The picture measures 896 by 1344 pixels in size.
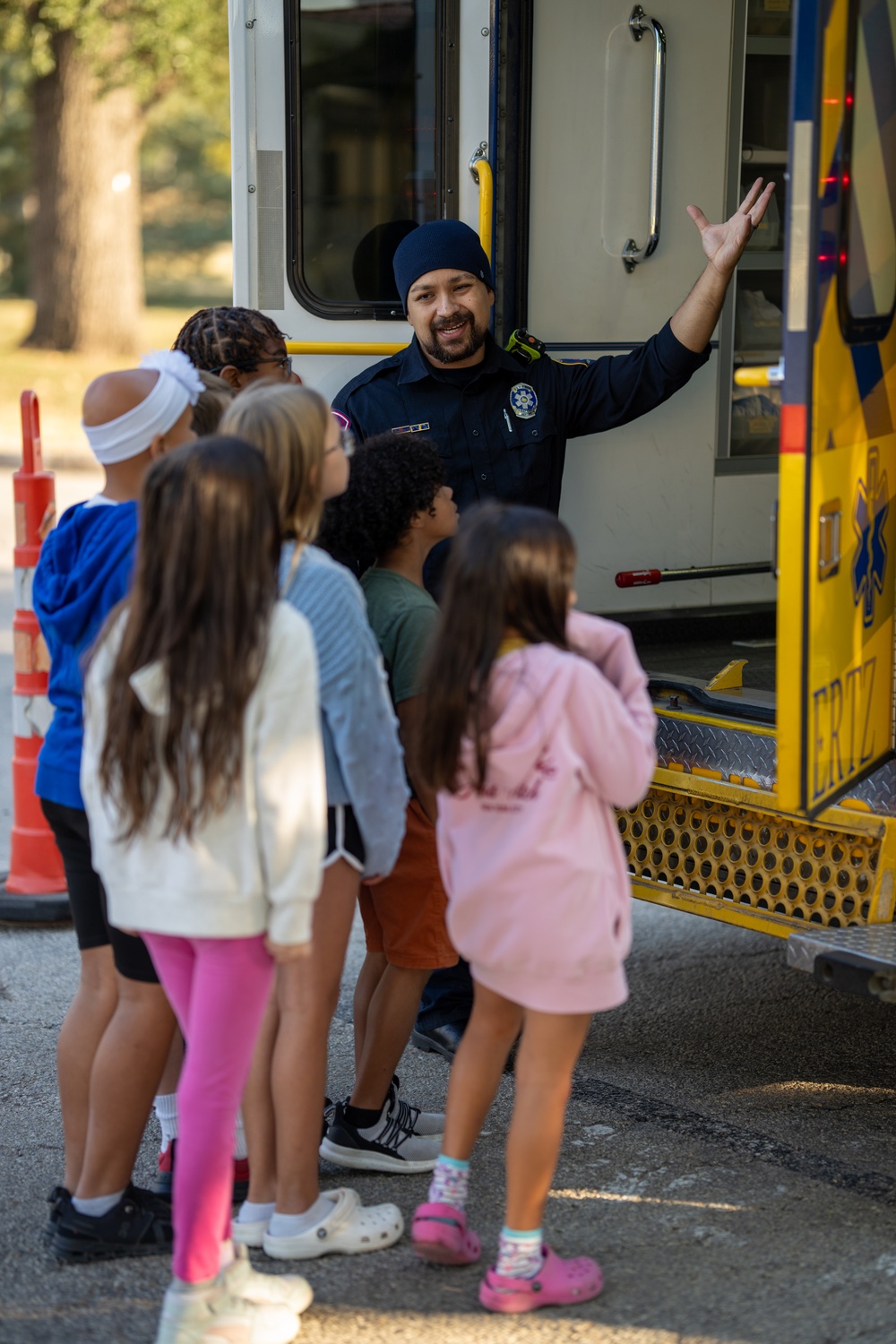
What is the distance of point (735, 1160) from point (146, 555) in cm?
194

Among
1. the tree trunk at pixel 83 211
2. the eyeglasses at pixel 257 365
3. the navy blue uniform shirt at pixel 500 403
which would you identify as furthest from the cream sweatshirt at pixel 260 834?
the tree trunk at pixel 83 211

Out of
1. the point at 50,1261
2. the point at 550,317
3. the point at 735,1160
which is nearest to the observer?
the point at 50,1261

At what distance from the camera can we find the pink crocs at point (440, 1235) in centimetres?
308

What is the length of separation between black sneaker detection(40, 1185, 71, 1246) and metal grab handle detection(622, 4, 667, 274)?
3.04 meters

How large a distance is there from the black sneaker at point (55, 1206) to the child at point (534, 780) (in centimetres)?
89

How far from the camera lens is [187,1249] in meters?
2.74

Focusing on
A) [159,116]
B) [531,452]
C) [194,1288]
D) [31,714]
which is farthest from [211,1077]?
[159,116]

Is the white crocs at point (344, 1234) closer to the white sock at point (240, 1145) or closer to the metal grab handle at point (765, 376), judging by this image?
the white sock at point (240, 1145)

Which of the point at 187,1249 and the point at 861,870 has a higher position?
the point at 861,870

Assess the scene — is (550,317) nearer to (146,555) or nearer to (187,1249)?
(146,555)

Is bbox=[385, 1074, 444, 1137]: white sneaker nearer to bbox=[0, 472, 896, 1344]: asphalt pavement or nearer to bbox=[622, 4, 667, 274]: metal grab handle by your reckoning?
bbox=[0, 472, 896, 1344]: asphalt pavement

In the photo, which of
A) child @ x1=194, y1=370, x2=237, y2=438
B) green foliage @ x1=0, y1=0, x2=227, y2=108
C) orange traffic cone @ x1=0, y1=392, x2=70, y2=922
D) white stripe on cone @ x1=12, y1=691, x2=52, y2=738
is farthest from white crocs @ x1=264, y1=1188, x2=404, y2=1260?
green foliage @ x1=0, y1=0, x2=227, y2=108

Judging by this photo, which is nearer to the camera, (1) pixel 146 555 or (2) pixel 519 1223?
(1) pixel 146 555

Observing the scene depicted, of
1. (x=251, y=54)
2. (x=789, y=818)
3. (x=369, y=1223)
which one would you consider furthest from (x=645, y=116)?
(x=369, y=1223)
